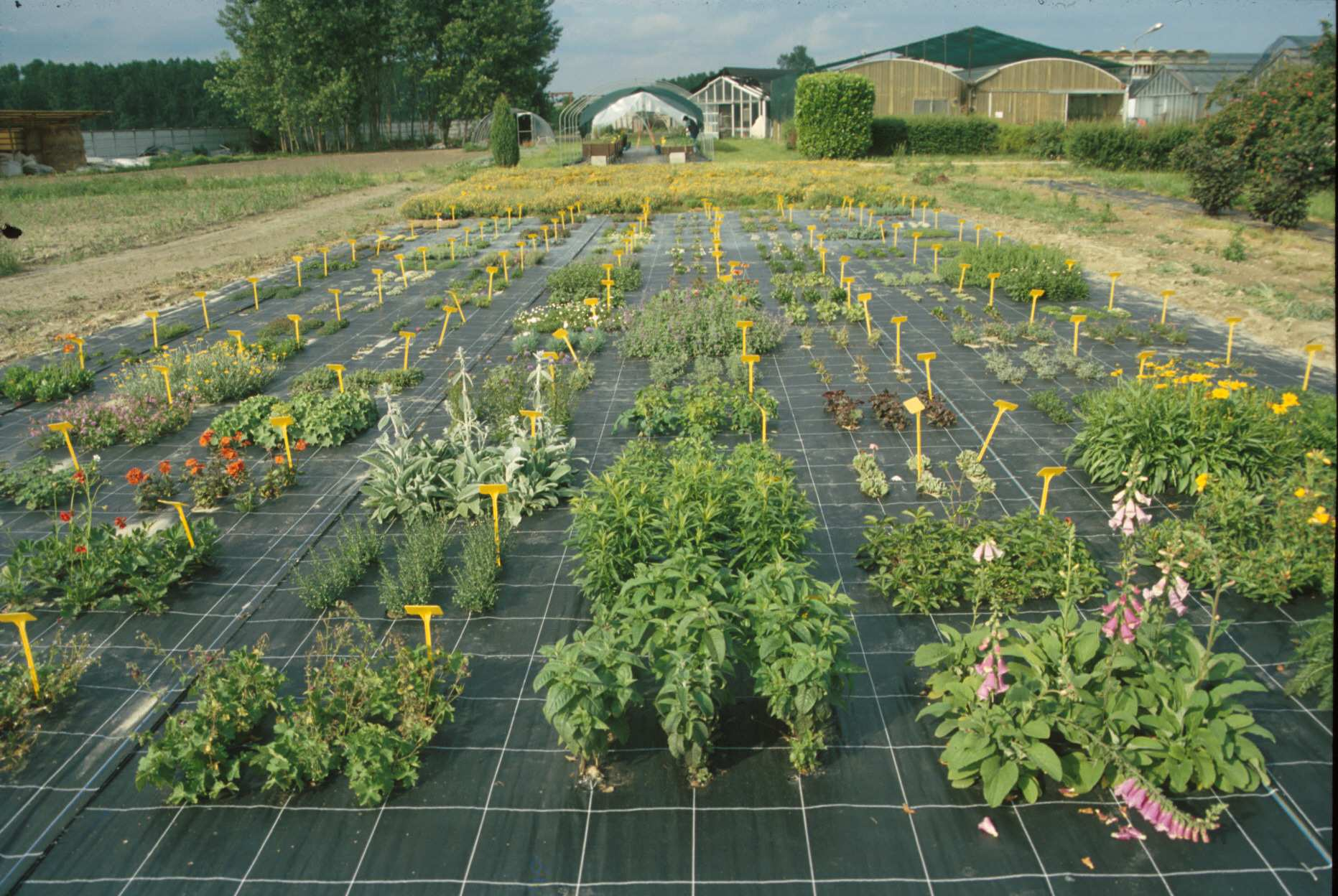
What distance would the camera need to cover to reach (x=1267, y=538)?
498 cm

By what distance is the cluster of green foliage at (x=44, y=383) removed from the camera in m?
8.59

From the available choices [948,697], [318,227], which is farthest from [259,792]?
[318,227]

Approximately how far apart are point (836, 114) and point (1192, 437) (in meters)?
31.2

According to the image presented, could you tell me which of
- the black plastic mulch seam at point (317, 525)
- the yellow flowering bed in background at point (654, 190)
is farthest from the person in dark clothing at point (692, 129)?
the black plastic mulch seam at point (317, 525)

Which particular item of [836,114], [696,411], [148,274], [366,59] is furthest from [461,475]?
[366,59]

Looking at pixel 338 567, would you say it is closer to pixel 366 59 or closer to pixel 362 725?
pixel 362 725

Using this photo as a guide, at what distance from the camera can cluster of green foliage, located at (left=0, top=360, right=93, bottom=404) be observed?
28.2 ft

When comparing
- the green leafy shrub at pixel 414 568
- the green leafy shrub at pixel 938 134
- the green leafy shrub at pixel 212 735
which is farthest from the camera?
the green leafy shrub at pixel 938 134

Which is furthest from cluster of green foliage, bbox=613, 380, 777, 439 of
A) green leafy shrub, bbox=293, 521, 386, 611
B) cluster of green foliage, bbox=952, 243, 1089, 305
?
cluster of green foliage, bbox=952, 243, 1089, 305

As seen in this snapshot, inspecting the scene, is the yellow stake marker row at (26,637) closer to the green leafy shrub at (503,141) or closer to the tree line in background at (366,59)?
the green leafy shrub at (503,141)

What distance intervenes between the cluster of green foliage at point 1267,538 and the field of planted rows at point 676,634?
23 millimetres

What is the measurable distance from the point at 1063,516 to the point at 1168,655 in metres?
2.35

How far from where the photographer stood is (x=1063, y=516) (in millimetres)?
5789

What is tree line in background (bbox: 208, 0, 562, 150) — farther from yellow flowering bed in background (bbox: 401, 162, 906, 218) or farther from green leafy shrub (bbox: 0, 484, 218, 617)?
green leafy shrub (bbox: 0, 484, 218, 617)
